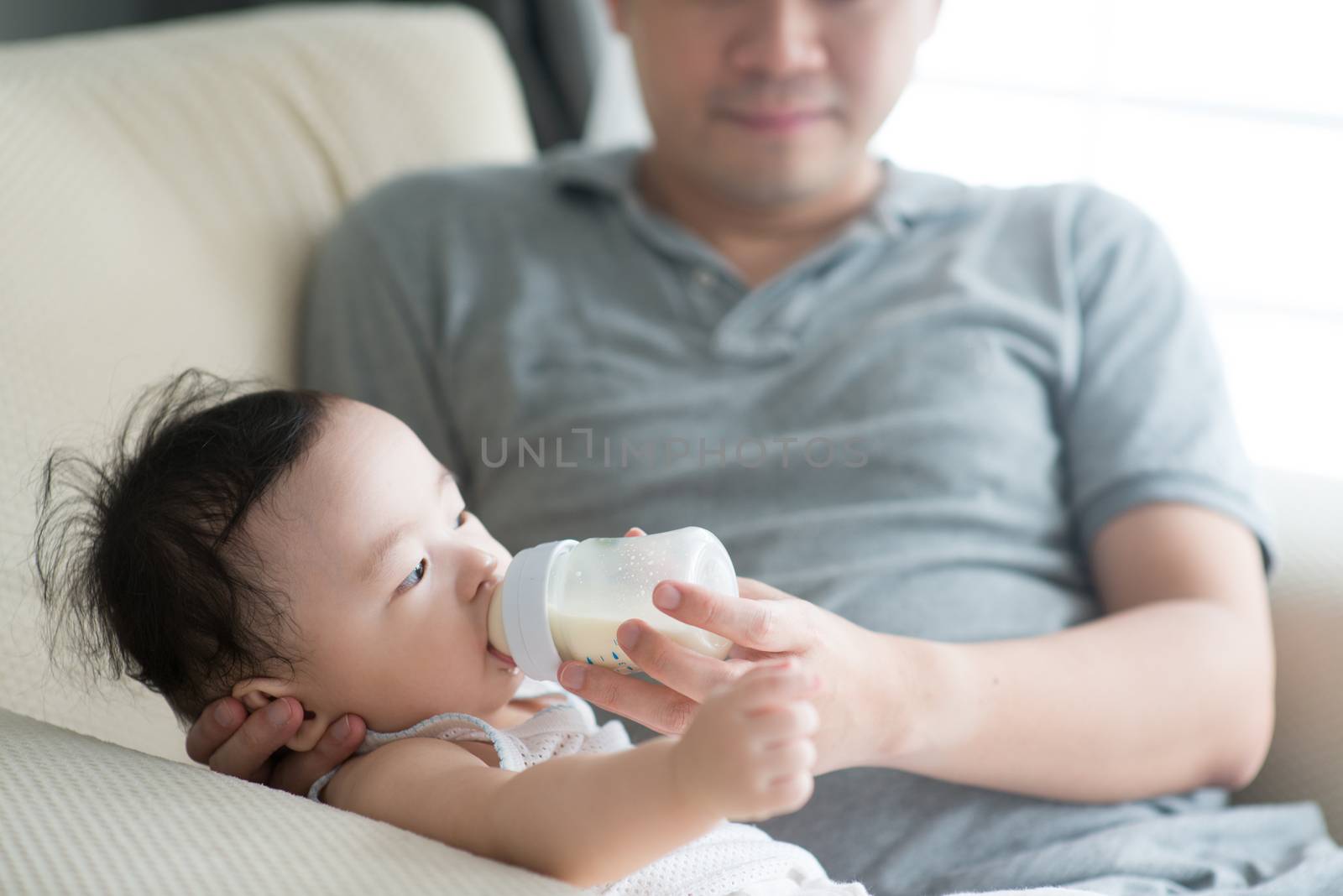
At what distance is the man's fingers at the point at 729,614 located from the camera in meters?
0.61

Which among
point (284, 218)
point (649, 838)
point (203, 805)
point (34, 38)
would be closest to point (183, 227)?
point (284, 218)

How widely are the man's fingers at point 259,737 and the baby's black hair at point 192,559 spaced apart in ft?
0.08

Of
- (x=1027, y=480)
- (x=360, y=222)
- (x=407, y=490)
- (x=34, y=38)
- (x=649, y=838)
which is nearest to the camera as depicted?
(x=649, y=838)

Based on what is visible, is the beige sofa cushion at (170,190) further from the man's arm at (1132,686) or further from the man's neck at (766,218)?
the man's arm at (1132,686)

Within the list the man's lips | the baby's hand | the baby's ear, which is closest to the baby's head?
the baby's ear

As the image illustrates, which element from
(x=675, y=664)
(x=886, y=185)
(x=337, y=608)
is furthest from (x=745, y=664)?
(x=886, y=185)

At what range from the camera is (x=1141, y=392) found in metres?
1.10

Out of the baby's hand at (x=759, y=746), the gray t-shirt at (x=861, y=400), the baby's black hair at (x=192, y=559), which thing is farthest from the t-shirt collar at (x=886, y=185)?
the baby's hand at (x=759, y=746)

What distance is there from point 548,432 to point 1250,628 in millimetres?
633

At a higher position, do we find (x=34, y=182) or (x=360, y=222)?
(x=34, y=182)

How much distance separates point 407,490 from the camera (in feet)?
2.57

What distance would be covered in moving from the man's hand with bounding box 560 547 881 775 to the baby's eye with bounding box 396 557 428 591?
0.41 feet

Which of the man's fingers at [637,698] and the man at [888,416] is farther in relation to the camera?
the man at [888,416]

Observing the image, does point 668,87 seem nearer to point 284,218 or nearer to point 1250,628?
point 284,218
